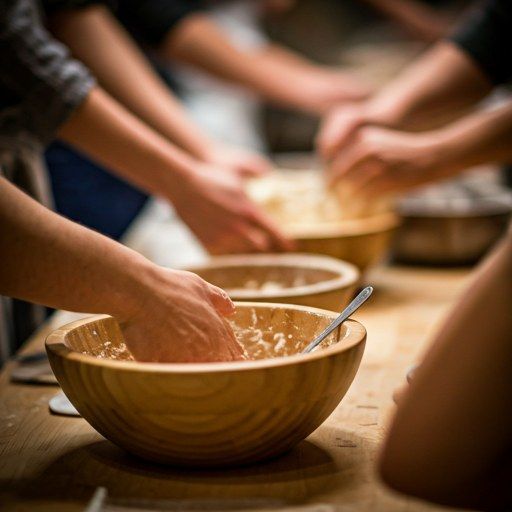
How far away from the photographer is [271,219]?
1756mm

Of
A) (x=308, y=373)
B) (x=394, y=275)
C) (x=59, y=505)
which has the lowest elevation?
(x=394, y=275)

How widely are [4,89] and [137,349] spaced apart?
840 millimetres

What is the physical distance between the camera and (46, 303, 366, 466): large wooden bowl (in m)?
0.81

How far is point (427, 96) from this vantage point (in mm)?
2227

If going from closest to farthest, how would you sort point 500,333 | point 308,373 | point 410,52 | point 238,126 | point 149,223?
point 500,333, point 308,373, point 149,223, point 410,52, point 238,126

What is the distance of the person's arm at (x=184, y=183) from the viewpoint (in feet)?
5.26

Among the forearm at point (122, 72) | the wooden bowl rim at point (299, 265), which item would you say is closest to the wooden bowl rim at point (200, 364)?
the wooden bowl rim at point (299, 265)

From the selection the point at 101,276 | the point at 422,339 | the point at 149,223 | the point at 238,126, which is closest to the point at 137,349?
the point at 101,276

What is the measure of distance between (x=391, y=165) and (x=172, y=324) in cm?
110

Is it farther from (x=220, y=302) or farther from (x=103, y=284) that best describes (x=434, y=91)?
(x=103, y=284)

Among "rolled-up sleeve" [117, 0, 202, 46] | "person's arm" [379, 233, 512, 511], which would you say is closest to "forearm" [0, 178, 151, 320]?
"person's arm" [379, 233, 512, 511]

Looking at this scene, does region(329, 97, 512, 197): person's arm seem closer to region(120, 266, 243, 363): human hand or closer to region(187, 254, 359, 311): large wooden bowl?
region(187, 254, 359, 311): large wooden bowl

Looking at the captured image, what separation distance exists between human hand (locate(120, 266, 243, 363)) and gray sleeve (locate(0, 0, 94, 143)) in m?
0.72

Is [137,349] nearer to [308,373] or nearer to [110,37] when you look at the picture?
[308,373]
